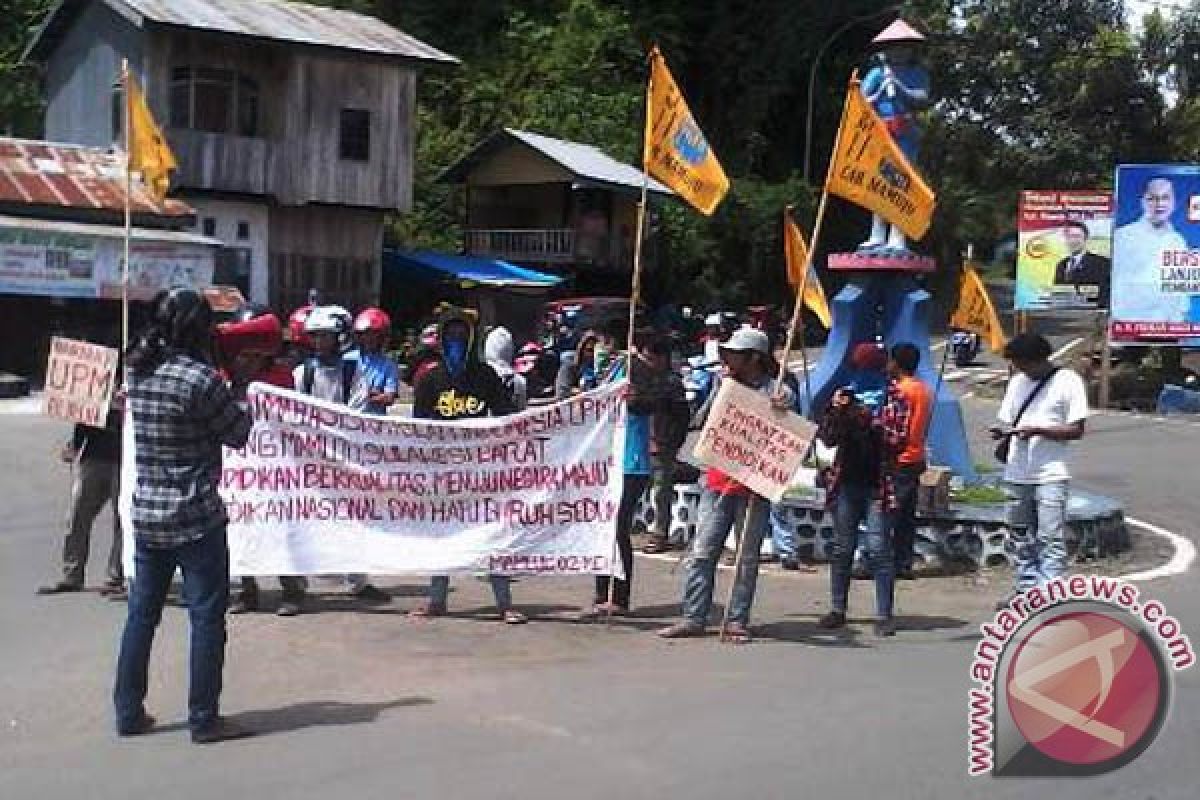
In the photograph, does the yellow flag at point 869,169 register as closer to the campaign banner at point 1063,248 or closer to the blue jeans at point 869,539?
the blue jeans at point 869,539

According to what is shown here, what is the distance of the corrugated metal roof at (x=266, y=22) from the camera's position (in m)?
31.8

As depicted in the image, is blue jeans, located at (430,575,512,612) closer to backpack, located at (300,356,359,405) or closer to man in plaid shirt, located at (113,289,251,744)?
backpack, located at (300,356,359,405)

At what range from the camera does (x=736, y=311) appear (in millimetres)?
44438

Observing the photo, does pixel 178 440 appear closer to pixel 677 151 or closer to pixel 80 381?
pixel 80 381

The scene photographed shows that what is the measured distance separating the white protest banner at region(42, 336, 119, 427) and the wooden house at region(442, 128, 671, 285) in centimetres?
3085

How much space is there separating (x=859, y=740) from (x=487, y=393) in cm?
344

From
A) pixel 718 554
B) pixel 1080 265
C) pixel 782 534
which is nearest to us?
pixel 718 554

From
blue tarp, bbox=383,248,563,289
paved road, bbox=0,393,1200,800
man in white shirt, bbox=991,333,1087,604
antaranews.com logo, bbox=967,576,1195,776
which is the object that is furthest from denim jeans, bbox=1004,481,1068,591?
blue tarp, bbox=383,248,563,289

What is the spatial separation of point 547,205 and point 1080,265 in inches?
690

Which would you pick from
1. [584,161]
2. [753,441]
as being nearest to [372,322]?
[753,441]

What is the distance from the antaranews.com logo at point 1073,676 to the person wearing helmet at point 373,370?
188 inches

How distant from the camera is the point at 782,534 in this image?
11.5 metres

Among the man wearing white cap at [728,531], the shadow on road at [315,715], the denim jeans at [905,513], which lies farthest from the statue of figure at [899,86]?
the shadow on road at [315,715]

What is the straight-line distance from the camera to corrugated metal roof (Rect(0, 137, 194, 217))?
27.5m
